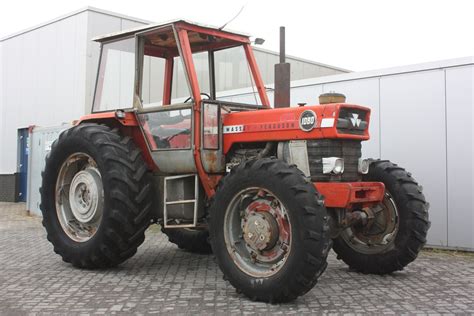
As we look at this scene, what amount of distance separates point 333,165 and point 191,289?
5.84 ft

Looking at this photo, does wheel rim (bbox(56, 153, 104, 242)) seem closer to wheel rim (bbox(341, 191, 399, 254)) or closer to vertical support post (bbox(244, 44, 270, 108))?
vertical support post (bbox(244, 44, 270, 108))

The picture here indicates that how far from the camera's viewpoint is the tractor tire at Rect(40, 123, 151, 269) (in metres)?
5.75

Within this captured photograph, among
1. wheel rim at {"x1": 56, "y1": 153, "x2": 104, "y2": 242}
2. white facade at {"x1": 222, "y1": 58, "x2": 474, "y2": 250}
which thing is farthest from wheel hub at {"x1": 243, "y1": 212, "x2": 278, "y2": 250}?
white facade at {"x1": 222, "y1": 58, "x2": 474, "y2": 250}

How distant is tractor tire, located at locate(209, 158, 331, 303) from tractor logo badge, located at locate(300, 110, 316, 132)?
591 millimetres

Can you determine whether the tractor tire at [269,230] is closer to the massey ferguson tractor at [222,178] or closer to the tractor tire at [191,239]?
the massey ferguson tractor at [222,178]

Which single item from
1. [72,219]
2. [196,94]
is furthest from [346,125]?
[72,219]

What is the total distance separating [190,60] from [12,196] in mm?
12137

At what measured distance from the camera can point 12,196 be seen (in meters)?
16.1

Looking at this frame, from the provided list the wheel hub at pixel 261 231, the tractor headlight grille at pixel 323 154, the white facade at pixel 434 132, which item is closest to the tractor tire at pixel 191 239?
the white facade at pixel 434 132

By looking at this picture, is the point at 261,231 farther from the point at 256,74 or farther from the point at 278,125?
the point at 256,74

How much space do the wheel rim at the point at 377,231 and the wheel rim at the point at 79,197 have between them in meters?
2.81

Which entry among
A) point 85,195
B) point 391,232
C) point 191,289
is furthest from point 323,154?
point 85,195

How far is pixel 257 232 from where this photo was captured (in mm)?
4863

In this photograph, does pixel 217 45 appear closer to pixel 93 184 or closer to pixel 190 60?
pixel 190 60
